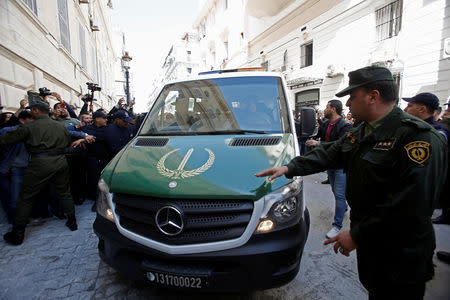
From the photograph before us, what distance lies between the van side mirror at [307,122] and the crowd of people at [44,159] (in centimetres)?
227

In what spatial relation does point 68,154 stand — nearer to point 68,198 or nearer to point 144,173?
point 68,198

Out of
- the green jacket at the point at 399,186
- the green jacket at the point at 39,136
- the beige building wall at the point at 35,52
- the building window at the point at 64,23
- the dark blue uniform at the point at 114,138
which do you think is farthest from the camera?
the building window at the point at 64,23

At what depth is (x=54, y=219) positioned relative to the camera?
432 centimetres

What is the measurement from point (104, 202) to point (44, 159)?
193 cm

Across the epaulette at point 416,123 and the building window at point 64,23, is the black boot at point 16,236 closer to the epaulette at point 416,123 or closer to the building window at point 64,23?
the epaulette at point 416,123

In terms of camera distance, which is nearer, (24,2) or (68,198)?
(68,198)

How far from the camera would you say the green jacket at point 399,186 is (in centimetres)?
124

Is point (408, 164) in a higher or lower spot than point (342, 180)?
higher

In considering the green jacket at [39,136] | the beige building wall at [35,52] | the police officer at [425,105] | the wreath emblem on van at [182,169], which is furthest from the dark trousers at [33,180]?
the police officer at [425,105]

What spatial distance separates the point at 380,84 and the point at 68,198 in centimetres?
415

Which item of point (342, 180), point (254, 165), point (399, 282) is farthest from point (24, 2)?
point (399, 282)

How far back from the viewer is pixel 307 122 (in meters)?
2.97

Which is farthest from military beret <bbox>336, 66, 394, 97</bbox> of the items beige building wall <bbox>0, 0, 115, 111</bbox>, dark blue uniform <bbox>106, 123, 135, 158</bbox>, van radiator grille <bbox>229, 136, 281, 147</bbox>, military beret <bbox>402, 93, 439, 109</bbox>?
beige building wall <bbox>0, 0, 115, 111</bbox>

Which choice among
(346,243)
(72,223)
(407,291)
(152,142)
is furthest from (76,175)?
(407,291)
